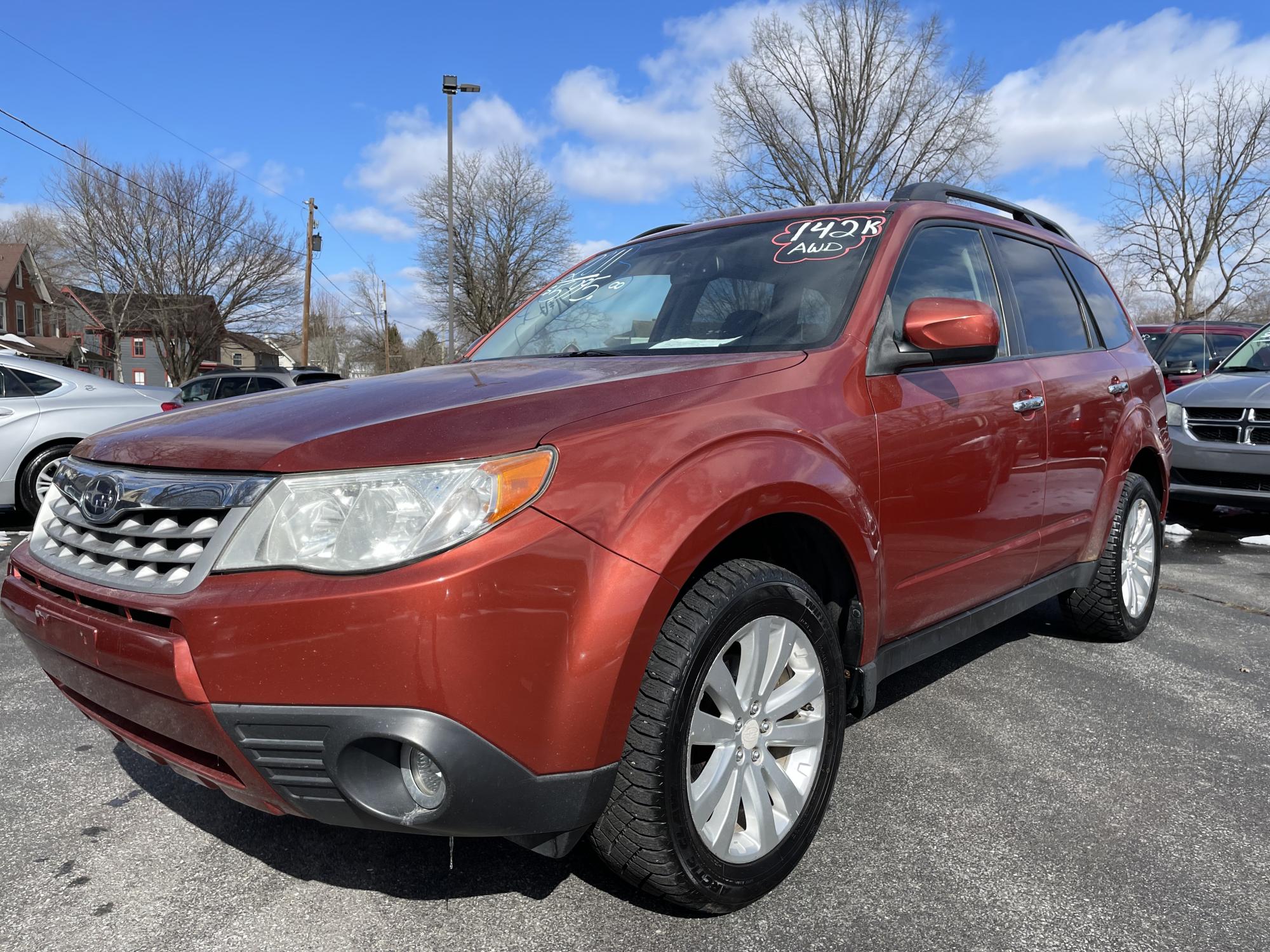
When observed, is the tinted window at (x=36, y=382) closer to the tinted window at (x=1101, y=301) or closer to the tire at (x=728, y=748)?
the tire at (x=728, y=748)

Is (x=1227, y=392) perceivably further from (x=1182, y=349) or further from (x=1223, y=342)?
(x=1223, y=342)

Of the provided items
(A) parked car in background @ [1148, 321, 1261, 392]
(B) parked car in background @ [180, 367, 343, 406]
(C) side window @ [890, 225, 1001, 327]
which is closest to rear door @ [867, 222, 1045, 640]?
(C) side window @ [890, 225, 1001, 327]

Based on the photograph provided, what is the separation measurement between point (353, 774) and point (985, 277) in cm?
273

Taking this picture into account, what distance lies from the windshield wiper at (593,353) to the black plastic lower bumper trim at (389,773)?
4.66 feet

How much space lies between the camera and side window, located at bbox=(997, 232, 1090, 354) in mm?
3467

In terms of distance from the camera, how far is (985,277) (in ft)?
10.8

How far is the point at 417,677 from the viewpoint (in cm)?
160

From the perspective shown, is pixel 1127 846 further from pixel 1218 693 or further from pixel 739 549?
pixel 1218 693

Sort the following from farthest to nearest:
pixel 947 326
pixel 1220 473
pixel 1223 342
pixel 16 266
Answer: pixel 16 266 → pixel 1223 342 → pixel 1220 473 → pixel 947 326

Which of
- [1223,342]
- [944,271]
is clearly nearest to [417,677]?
[944,271]

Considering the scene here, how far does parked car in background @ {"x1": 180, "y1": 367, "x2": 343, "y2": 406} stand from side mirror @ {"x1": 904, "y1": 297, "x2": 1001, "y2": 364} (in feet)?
42.8

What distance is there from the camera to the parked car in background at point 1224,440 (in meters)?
6.80

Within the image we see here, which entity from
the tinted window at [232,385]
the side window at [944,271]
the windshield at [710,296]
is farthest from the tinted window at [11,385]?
the tinted window at [232,385]

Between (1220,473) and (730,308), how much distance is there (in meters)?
5.92
